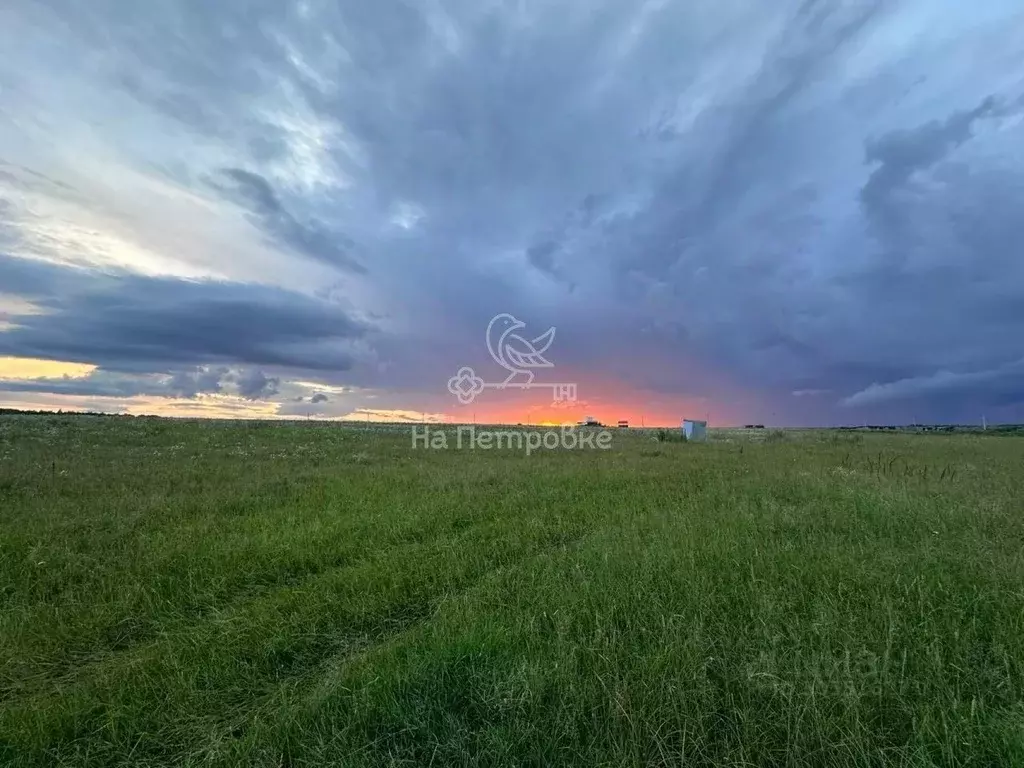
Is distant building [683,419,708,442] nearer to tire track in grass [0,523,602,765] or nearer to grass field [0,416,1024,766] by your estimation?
grass field [0,416,1024,766]

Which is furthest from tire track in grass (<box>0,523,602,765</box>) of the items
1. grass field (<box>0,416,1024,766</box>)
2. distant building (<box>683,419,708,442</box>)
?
distant building (<box>683,419,708,442</box>)

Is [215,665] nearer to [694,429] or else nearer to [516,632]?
[516,632]

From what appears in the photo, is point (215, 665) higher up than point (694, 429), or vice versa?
point (694, 429)

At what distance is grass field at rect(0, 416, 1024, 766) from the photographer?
359 cm

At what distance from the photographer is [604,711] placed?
3820 mm

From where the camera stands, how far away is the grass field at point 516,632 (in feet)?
11.8

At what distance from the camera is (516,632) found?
4984 millimetres

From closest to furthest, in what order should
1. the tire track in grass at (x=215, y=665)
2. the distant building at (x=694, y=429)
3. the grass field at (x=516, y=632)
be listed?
the grass field at (x=516, y=632) → the tire track in grass at (x=215, y=665) → the distant building at (x=694, y=429)

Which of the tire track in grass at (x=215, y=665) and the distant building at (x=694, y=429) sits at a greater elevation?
the distant building at (x=694, y=429)

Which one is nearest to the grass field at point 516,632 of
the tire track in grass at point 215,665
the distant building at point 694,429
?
the tire track in grass at point 215,665

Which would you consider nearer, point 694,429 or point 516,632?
point 516,632

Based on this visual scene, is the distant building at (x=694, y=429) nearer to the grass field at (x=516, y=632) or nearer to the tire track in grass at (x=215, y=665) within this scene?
the grass field at (x=516, y=632)

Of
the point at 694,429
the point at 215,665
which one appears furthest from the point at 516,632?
the point at 694,429

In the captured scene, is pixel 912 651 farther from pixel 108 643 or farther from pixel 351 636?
pixel 108 643
